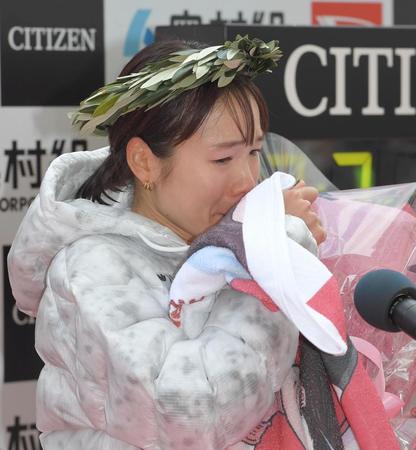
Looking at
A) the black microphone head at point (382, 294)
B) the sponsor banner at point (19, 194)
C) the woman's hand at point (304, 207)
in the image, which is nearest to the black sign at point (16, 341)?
the sponsor banner at point (19, 194)

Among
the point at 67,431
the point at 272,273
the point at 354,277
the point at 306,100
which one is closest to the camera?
the point at 272,273

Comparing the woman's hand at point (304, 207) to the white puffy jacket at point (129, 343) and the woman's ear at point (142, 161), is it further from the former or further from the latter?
the woman's ear at point (142, 161)

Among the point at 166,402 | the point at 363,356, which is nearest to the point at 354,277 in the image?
the point at 363,356

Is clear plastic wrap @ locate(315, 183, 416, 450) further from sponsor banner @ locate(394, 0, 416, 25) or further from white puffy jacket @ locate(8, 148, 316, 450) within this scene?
sponsor banner @ locate(394, 0, 416, 25)

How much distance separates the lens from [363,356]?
1084mm

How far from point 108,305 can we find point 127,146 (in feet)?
0.92

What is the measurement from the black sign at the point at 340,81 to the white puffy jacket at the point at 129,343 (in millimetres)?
798

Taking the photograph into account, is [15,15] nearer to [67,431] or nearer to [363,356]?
[67,431]

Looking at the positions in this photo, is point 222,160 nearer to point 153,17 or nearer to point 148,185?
point 148,185

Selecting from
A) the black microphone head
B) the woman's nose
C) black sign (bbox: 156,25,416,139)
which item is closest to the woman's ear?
the woman's nose

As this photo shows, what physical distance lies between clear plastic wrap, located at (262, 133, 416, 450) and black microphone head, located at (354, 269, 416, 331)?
0.65 feet

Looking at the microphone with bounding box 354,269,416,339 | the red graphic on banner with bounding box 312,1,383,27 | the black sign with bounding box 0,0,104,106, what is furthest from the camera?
the red graphic on banner with bounding box 312,1,383,27

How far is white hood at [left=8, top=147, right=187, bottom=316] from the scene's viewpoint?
1.20 meters

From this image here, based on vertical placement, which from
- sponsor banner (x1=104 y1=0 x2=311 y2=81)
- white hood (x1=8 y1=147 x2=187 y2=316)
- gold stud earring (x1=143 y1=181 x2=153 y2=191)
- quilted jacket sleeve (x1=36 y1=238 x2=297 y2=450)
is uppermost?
sponsor banner (x1=104 y1=0 x2=311 y2=81)
